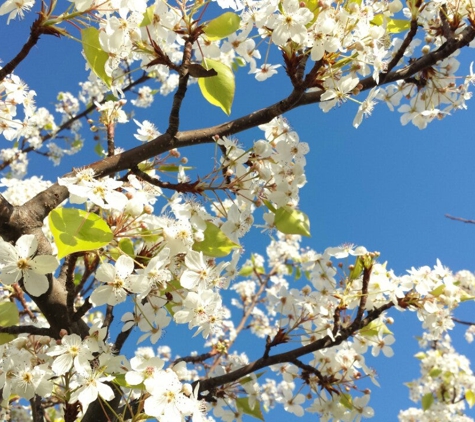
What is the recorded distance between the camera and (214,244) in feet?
6.77

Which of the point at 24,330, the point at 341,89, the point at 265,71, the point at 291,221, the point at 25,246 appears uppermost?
the point at 265,71

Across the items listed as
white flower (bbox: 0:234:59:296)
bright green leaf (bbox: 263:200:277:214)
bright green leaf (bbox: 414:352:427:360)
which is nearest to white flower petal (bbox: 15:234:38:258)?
white flower (bbox: 0:234:59:296)

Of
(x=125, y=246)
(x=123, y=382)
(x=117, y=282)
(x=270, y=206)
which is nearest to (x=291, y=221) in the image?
(x=270, y=206)

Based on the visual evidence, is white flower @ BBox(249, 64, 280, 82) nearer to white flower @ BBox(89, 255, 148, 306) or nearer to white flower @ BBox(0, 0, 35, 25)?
white flower @ BBox(0, 0, 35, 25)

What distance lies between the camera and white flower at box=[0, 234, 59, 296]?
1625mm

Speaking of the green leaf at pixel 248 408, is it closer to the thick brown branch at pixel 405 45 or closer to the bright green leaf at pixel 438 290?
the bright green leaf at pixel 438 290

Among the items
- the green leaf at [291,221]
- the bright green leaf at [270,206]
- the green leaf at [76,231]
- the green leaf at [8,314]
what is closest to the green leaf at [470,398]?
the green leaf at [291,221]

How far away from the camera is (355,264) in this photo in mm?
2688

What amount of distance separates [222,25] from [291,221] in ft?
3.35

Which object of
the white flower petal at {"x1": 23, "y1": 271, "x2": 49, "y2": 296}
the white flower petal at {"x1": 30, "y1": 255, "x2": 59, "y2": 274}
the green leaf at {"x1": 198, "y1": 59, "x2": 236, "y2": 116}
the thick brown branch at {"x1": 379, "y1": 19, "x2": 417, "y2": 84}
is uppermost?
the thick brown branch at {"x1": 379, "y1": 19, "x2": 417, "y2": 84}

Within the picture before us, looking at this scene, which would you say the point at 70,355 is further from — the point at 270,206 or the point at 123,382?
the point at 270,206

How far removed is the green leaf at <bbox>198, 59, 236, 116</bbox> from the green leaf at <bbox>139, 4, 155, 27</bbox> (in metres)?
0.34

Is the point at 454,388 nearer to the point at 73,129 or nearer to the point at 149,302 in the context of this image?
the point at 149,302

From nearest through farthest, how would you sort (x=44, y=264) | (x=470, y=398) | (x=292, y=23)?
(x=44, y=264)
(x=292, y=23)
(x=470, y=398)
